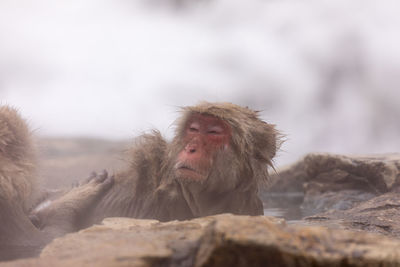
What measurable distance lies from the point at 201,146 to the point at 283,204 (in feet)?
9.59

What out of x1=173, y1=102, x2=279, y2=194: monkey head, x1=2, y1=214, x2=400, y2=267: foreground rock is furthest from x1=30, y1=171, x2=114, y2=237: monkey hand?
x1=2, y1=214, x2=400, y2=267: foreground rock

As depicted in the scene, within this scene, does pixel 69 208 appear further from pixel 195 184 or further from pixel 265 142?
pixel 265 142

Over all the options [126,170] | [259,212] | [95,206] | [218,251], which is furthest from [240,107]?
[218,251]

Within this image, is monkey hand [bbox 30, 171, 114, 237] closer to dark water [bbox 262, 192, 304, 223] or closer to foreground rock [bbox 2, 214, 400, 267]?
foreground rock [bbox 2, 214, 400, 267]

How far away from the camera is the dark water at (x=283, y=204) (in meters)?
4.30

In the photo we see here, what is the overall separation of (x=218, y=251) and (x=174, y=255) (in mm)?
172

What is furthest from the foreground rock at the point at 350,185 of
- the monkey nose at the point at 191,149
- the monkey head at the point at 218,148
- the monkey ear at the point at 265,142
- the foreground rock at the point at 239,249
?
the foreground rock at the point at 239,249

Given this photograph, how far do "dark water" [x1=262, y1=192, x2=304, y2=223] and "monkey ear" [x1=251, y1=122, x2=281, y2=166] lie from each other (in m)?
1.31

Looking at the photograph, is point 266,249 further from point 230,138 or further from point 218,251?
point 230,138

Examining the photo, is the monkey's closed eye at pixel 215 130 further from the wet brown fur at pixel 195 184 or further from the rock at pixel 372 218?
the rock at pixel 372 218

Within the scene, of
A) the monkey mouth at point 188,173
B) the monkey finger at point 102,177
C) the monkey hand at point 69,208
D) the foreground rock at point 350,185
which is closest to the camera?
the monkey mouth at point 188,173

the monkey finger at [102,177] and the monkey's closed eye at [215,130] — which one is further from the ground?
the monkey's closed eye at [215,130]

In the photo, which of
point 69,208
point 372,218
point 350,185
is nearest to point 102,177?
point 69,208

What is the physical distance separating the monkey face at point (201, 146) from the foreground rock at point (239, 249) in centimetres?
101
